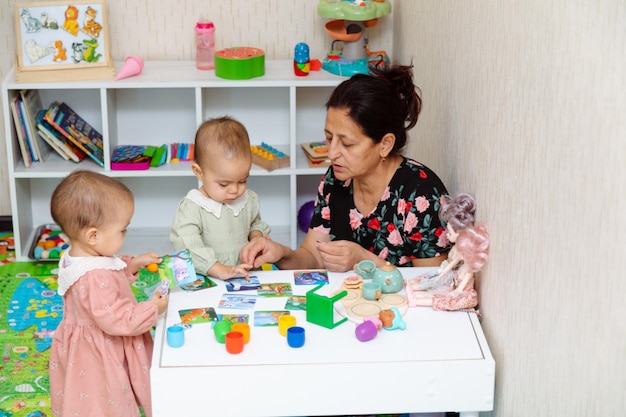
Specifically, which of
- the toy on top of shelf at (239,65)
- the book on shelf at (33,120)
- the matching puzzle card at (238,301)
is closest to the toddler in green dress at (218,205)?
the matching puzzle card at (238,301)

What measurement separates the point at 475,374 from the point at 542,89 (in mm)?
565

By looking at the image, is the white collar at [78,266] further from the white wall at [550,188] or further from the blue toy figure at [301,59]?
the blue toy figure at [301,59]

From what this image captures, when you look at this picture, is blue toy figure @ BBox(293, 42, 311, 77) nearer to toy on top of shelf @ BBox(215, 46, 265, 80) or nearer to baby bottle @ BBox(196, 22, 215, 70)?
toy on top of shelf @ BBox(215, 46, 265, 80)

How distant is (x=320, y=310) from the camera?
71.7 inches

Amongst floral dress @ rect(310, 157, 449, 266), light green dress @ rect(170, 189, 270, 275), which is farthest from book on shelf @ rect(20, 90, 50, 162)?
floral dress @ rect(310, 157, 449, 266)

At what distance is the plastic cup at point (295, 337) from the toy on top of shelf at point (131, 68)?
194cm

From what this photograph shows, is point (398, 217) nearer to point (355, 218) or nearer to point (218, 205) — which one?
point (355, 218)

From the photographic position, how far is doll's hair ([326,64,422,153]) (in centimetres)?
216

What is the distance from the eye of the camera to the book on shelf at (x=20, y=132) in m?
3.41

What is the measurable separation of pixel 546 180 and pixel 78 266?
0.99 metres

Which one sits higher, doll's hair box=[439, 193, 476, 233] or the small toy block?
doll's hair box=[439, 193, 476, 233]

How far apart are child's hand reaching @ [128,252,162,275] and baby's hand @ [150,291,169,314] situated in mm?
119

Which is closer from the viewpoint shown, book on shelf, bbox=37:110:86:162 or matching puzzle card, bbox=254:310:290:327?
matching puzzle card, bbox=254:310:290:327

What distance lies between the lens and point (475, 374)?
5.57ft
